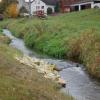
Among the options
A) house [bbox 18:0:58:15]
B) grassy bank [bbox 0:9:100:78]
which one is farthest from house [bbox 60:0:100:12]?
grassy bank [bbox 0:9:100:78]

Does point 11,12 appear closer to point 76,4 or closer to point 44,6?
point 44,6

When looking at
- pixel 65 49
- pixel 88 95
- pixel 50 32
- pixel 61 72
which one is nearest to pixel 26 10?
pixel 50 32

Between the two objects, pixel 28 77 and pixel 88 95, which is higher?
pixel 28 77

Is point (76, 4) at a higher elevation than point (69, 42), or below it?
higher

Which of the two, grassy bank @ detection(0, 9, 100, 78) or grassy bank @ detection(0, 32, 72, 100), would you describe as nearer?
grassy bank @ detection(0, 32, 72, 100)

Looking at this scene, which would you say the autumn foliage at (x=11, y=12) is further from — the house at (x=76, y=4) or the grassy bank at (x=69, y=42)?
the grassy bank at (x=69, y=42)

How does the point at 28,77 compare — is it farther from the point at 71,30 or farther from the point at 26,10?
the point at 26,10

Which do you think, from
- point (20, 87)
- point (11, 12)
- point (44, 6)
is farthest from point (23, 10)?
point (20, 87)

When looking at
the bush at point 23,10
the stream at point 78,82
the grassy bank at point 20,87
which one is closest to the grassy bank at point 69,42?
the stream at point 78,82

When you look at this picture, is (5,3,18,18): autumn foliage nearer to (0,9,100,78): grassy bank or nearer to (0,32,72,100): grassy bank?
(0,9,100,78): grassy bank

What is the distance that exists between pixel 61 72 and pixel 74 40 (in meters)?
7.76

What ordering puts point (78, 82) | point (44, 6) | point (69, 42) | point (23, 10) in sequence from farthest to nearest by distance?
point (23, 10) < point (44, 6) < point (69, 42) < point (78, 82)

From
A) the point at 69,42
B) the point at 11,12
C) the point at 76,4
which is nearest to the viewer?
the point at 69,42

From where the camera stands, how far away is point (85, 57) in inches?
1275
